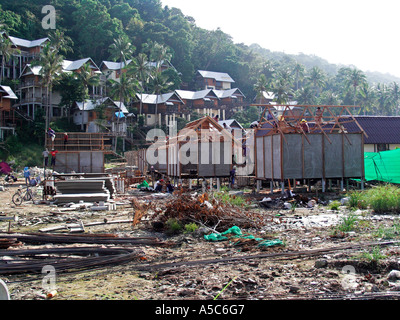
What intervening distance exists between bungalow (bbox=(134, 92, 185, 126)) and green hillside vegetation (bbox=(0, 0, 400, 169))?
2014mm

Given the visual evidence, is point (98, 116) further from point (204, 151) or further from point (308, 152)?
point (308, 152)

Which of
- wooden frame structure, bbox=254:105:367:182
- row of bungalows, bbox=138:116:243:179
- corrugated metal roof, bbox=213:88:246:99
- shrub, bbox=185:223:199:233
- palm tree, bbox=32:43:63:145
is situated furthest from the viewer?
corrugated metal roof, bbox=213:88:246:99

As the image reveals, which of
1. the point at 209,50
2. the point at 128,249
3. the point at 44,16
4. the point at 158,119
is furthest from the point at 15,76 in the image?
the point at 128,249

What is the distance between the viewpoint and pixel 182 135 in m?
20.7

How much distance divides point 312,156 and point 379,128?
18280 mm

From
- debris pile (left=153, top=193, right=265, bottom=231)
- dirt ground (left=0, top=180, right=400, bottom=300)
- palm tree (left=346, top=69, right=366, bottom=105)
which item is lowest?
dirt ground (left=0, top=180, right=400, bottom=300)

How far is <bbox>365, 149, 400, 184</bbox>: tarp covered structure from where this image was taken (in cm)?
1741

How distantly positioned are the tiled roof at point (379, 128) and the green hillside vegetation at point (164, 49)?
3193cm

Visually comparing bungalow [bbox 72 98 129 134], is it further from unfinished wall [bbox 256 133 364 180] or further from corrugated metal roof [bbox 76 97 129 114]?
unfinished wall [bbox 256 133 364 180]

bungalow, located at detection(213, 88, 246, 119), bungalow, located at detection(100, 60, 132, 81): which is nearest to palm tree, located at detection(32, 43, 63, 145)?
bungalow, located at detection(100, 60, 132, 81)

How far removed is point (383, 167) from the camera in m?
18.3

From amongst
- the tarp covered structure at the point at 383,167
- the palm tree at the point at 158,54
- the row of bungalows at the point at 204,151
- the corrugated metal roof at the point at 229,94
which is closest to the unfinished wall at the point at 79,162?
the row of bungalows at the point at 204,151

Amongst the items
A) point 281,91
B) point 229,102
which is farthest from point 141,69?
point 281,91
